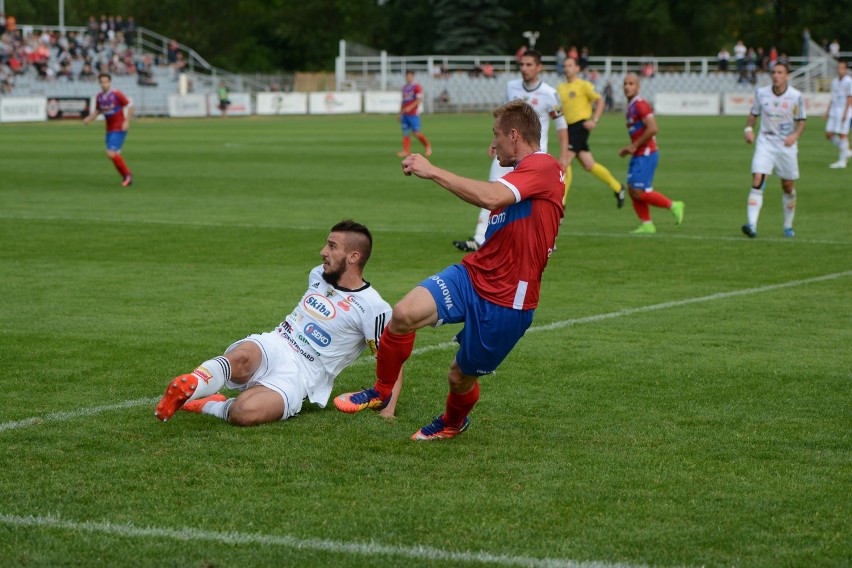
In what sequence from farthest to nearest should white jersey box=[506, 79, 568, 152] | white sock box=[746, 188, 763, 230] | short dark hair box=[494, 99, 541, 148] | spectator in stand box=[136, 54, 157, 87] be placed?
spectator in stand box=[136, 54, 157, 87]
white sock box=[746, 188, 763, 230]
white jersey box=[506, 79, 568, 152]
short dark hair box=[494, 99, 541, 148]

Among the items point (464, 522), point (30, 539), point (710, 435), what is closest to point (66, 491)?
point (30, 539)

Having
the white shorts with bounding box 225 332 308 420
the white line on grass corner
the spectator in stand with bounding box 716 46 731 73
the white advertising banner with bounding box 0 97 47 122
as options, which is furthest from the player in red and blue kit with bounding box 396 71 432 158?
the spectator in stand with bounding box 716 46 731 73

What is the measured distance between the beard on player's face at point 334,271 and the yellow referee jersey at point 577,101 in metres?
12.0

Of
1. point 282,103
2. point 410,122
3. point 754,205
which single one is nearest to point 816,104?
point 282,103

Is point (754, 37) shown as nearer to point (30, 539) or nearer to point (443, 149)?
point (443, 149)

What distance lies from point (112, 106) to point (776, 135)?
14.3 m

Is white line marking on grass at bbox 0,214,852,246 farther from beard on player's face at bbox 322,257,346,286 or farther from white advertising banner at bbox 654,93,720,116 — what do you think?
white advertising banner at bbox 654,93,720,116

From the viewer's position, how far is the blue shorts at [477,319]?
20.2 feet

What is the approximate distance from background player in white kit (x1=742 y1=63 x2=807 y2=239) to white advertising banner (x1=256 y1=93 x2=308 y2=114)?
1959 inches

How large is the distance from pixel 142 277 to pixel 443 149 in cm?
2313

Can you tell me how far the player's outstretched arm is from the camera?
556cm

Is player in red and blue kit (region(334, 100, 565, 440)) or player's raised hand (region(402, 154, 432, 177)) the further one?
player in red and blue kit (region(334, 100, 565, 440))

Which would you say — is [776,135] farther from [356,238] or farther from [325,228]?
[356,238]

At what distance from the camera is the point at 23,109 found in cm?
5197
